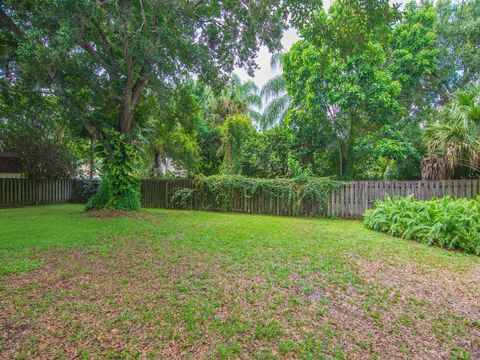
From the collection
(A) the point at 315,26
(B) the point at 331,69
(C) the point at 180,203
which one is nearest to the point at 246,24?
(A) the point at 315,26

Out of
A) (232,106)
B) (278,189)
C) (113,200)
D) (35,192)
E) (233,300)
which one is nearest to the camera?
(233,300)

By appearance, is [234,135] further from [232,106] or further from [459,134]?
[459,134]

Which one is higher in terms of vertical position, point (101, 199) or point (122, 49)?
point (122, 49)

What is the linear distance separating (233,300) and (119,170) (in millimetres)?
7244

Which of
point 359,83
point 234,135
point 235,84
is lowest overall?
point 234,135

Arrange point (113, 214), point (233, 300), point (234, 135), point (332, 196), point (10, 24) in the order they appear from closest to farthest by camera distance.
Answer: point (233, 300), point (10, 24), point (113, 214), point (332, 196), point (234, 135)

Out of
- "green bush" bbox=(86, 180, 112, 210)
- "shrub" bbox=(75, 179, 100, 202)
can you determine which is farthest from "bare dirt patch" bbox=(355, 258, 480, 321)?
"shrub" bbox=(75, 179, 100, 202)

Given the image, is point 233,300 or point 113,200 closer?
point 233,300

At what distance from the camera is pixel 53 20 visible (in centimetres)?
558

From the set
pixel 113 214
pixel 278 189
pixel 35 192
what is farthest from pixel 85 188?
pixel 278 189

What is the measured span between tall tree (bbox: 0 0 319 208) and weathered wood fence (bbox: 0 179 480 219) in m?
3.00

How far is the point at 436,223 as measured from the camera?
5770 millimetres

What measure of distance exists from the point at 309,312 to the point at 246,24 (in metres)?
6.19

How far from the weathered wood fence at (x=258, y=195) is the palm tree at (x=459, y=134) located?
653mm
